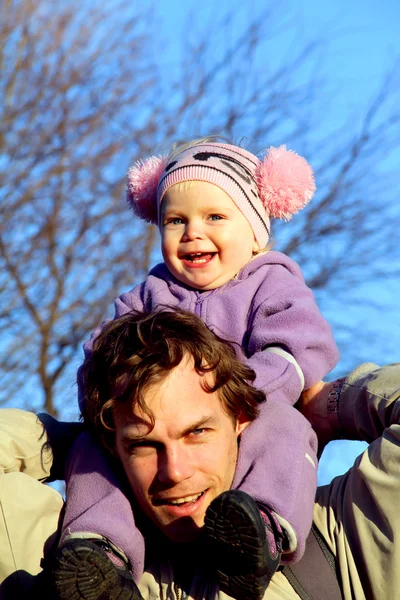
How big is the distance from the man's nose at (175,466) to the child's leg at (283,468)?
186 mm

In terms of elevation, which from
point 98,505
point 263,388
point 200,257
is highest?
point 200,257

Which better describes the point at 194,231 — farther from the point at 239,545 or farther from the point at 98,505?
the point at 239,545

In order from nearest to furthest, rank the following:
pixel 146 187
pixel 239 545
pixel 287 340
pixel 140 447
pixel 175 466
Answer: pixel 239 545
pixel 175 466
pixel 140 447
pixel 287 340
pixel 146 187

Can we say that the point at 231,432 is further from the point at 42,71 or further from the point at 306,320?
the point at 42,71

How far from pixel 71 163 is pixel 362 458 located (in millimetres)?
9073

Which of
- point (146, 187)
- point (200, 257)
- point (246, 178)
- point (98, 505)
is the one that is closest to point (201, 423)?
point (98, 505)

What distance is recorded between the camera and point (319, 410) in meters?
3.49

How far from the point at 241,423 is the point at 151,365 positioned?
0.37 meters

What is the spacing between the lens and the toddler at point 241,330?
2697 mm

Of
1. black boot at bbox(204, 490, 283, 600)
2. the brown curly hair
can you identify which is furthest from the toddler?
the brown curly hair

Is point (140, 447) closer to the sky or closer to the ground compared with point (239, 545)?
closer to the sky

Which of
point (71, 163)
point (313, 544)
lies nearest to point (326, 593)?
point (313, 544)

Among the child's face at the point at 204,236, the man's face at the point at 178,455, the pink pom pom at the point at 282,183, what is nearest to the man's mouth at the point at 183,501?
the man's face at the point at 178,455

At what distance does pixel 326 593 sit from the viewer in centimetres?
288
